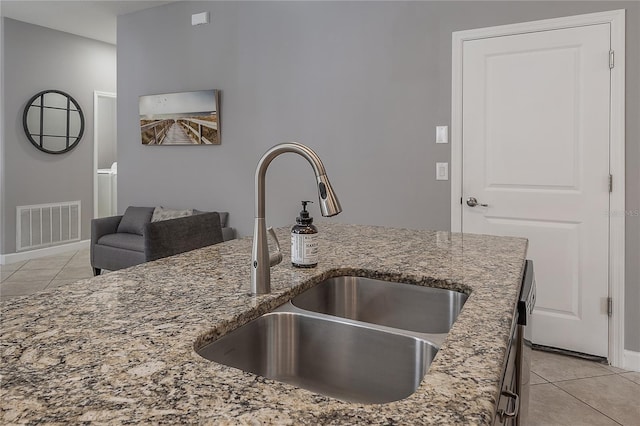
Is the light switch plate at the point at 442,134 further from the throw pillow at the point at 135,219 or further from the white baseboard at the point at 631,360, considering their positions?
the throw pillow at the point at 135,219

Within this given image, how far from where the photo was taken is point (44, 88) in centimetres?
540

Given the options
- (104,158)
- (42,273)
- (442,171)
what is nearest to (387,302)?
(442,171)

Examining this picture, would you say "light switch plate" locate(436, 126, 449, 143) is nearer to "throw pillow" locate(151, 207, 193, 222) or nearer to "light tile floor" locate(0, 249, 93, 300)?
"throw pillow" locate(151, 207, 193, 222)

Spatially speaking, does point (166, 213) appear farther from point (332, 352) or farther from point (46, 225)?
point (332, 352)

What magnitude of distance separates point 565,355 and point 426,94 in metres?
1.91

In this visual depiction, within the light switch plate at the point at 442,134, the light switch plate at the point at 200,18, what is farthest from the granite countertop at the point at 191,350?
the light switch plate at the point at 200,18

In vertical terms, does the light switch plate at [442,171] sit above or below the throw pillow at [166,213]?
above

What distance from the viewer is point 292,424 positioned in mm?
559

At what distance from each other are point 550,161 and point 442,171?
664 millimetres

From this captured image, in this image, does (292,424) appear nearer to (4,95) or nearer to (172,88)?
(172,88)

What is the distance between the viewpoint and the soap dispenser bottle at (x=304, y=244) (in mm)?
1355

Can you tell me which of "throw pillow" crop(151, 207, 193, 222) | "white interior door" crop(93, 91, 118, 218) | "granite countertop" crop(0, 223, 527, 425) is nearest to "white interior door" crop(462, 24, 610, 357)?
"granite countertop" crop(0, 223, 527, 425)

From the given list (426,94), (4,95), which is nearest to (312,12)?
(426,94)

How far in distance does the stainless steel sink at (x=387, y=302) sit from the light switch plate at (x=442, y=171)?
75.0 inches
